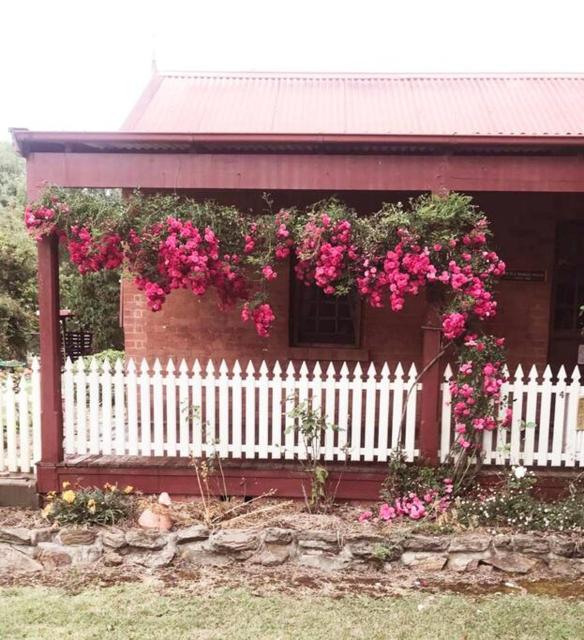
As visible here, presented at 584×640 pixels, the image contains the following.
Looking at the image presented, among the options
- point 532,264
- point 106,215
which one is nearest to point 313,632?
point 106,215

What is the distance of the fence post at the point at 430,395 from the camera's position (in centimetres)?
516

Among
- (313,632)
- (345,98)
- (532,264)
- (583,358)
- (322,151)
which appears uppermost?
(345,98)

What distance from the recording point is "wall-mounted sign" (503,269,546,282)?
7109 millimetres

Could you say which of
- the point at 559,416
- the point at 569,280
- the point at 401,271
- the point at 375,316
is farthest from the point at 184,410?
the point at 569,280

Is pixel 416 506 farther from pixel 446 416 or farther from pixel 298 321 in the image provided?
pixel 298 321

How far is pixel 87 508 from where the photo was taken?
4934 millimetres

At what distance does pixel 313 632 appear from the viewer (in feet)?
12.0

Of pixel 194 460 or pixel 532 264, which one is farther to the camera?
pixel 532 264

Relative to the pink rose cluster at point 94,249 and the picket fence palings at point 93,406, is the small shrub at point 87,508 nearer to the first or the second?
the picket fence palings at point 93,406

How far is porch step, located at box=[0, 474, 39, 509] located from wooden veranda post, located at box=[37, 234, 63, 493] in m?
0.08

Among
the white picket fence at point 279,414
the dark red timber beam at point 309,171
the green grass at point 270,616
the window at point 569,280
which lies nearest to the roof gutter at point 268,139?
the dark red timber beam at point 309,171

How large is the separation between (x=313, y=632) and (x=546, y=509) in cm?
232

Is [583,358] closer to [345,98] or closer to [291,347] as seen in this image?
[291,347]

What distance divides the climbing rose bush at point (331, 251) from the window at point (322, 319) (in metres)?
2.28
